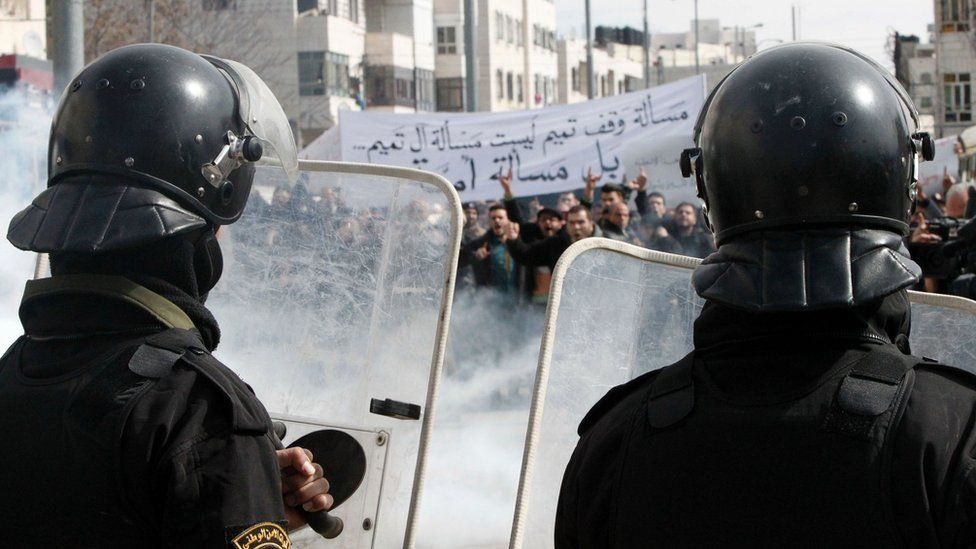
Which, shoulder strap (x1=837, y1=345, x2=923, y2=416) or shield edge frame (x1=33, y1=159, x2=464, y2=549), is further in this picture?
shield edge frame (x1=33, y1=159, x2=464, y2=549)

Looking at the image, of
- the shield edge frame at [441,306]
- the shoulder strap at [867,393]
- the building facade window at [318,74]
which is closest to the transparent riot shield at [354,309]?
the shield edge frame at [441,306]

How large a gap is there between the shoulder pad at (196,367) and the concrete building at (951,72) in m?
45.5

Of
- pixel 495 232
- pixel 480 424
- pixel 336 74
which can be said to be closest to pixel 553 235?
pixel 495 232

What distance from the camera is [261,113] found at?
2.46m

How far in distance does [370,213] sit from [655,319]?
72 cm

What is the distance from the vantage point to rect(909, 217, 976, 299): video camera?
4.95 meters

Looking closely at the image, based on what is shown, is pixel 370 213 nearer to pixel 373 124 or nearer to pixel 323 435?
pixel 323 435

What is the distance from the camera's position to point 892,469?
5.55ft

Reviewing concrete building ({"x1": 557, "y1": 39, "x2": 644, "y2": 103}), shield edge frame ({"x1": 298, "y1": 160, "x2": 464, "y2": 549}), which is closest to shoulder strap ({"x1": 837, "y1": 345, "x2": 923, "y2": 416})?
shield edge frame ({"x1": 298, "y1": 160, "x2": 464, "y2": 549})

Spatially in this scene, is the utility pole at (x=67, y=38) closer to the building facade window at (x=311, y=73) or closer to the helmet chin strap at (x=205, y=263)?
the helmet chin strap at (x=205, y=263)

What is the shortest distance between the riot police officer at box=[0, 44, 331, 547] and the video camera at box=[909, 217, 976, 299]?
11.0ft

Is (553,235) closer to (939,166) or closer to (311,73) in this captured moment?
(939,166)

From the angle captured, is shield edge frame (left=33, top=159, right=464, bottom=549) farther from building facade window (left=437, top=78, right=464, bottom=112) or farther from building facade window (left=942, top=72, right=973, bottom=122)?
building facade window (left=942, top=72, right=973, bottom=122)

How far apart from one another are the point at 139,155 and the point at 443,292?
0.92m
